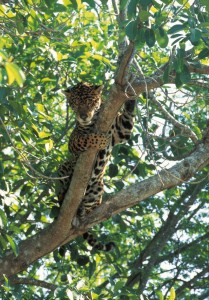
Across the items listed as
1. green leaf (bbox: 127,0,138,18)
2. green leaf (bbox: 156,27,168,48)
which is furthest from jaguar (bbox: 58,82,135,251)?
green leaf (bbox: 127,0,138,18)

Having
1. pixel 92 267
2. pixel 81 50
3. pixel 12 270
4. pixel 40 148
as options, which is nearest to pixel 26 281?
pixel 12 270

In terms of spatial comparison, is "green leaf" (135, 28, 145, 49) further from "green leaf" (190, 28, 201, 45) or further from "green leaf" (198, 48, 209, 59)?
"green leaf" (198, 48, 209, 59)

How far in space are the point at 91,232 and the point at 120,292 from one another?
175cm

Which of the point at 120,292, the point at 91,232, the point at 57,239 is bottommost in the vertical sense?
the point at 120,292

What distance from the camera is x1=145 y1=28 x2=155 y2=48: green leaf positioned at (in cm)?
595

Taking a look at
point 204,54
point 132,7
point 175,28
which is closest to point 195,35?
point 175,28

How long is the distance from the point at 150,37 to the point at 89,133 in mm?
2188

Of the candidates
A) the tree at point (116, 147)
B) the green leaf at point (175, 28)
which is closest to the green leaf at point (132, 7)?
the tree at point (116, 147)

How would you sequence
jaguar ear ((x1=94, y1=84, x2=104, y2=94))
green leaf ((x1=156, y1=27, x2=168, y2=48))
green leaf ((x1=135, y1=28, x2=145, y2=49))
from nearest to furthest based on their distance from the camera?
green leaf ((x1=135, y1=28, x2=145, y2=49))
green leaf ((x1=156, y1=27, x2=168, y2=48))
jaguar ear ((x1=94, y1=84, x2=104, y2=94))

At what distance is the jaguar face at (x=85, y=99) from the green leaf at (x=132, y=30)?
3.14m

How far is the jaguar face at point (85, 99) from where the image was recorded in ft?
29.8

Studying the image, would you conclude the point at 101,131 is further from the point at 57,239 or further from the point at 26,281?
the point at 26,281

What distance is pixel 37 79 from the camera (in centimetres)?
1021

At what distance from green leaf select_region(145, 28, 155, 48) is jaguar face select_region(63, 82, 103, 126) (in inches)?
119
